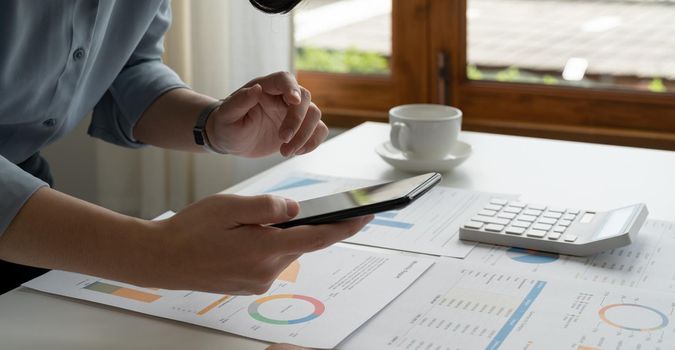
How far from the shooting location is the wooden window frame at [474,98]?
2170mm

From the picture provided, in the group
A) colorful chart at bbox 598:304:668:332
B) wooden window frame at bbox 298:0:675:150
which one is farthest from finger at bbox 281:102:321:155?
wooden window frame at bbox 298:0:675:150

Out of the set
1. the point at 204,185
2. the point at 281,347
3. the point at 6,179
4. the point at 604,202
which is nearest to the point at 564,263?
the point at 604,202

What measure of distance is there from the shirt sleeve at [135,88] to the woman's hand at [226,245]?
509 mm

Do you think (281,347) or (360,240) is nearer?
(281,347)

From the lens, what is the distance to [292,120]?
1106mm

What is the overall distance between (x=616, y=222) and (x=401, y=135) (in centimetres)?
40

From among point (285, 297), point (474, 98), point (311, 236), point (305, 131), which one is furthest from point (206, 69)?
point (311, 236)

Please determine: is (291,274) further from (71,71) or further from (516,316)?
(71,71)

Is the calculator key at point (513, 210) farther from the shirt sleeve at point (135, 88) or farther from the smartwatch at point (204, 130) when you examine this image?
the shirt sleeve at point (135, 88)

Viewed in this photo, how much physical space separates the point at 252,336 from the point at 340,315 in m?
0.09

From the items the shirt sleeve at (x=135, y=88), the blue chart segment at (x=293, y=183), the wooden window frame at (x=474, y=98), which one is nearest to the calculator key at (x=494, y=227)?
the blue chart segment at (x=293, y=183)

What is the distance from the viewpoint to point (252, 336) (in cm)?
86

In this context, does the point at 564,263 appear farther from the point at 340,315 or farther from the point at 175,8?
the point at 175,8

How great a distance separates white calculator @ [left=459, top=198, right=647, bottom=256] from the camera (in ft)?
3.46
